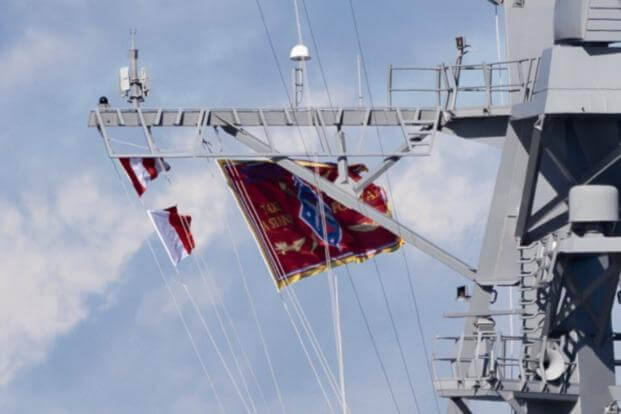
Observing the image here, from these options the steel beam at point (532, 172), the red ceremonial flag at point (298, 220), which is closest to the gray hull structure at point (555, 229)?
the steel beam at point (532, 172)

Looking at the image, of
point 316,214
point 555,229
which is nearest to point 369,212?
point 316,214

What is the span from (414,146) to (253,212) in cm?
366

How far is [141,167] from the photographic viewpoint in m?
50.9

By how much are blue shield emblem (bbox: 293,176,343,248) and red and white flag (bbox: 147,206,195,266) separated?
246 cm

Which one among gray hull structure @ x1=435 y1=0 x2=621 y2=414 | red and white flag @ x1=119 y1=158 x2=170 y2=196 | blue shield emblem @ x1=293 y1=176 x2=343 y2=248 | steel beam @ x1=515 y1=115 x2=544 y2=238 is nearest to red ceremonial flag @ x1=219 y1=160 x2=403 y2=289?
blue shield emblem @ x1=293 y1=176 x2=343 y2=248

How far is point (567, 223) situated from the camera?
4981 centimetres

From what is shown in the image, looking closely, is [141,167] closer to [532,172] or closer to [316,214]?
[316,214]

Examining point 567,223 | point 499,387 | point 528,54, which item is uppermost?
point 528,54

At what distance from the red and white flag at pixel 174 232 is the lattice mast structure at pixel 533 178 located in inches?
61.0

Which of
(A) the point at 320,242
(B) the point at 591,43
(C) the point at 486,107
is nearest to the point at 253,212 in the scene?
(A) the point at 320,242

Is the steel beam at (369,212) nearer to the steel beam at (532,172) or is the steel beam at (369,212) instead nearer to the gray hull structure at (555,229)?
the gray hull structure at (555,229)

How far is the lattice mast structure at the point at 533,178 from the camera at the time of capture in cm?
4731

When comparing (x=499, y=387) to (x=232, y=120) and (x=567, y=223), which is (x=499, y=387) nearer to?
(x=567, y=223)

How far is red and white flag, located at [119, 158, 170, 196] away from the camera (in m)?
50.9
